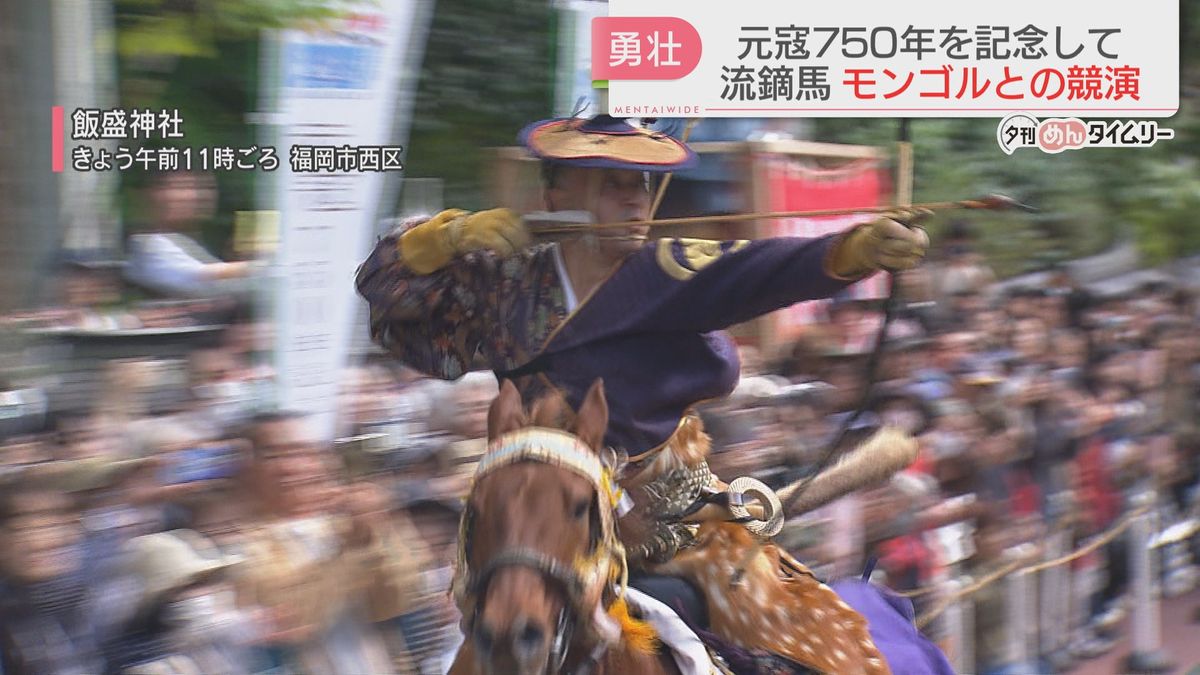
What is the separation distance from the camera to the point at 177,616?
4223 mm

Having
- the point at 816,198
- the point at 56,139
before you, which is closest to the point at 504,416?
the point at 56,139

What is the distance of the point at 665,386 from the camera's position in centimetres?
353

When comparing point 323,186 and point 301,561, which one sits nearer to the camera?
point 301,561

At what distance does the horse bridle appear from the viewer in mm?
2795

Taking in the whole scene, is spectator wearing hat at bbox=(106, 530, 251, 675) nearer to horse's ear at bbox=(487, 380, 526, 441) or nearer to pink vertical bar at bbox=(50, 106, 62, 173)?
pink vertical bar at bbox=(50, 106, 62, 173)

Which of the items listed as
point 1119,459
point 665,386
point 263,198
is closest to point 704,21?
point 263,198

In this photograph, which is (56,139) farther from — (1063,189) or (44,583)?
(1063,189)

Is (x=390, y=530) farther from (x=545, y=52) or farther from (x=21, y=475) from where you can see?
(x=545, y=52)

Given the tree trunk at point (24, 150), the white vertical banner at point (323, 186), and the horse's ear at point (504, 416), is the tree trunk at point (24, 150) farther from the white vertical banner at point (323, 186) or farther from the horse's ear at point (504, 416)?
the horse's ear at point (504, 416)

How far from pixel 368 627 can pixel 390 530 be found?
30 centimetres

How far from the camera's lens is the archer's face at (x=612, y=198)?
3.58m
